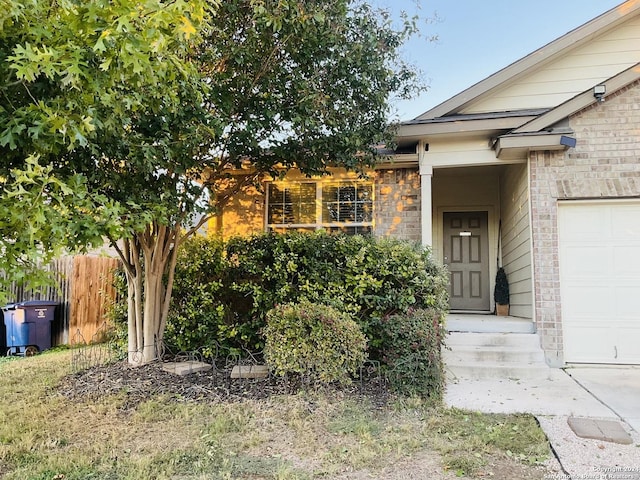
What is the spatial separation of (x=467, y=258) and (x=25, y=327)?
8788 millimetres

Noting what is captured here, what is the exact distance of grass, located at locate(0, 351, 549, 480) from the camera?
3135 mm

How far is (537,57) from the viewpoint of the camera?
7805 millimetres

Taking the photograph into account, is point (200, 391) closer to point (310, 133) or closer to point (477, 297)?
point (310, 133)

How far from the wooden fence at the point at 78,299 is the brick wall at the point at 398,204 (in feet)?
18.0

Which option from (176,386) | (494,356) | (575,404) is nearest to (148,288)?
(176,386)

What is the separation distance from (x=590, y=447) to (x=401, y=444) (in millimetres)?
1487

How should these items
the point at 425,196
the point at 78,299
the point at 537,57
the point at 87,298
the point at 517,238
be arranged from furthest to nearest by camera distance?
1. the point at 87,298
2. the point at 78,299
3. the point at 537,57
4. the point at 517,238
5. the point at 425,196

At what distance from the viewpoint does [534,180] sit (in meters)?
6.69

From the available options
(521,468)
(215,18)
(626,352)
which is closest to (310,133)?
(215,18)

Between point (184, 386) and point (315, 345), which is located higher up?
point (315, 345)

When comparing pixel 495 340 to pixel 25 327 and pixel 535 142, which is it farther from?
pixel 25 327

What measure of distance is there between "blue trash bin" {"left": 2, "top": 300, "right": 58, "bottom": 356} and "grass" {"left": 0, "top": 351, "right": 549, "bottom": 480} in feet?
12.7

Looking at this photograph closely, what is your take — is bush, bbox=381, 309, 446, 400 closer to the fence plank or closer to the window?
the window

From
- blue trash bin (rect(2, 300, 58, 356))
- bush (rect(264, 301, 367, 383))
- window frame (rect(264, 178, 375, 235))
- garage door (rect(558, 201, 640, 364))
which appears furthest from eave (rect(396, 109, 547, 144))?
blue trash bin (rect(2, 300, 58, 356))
